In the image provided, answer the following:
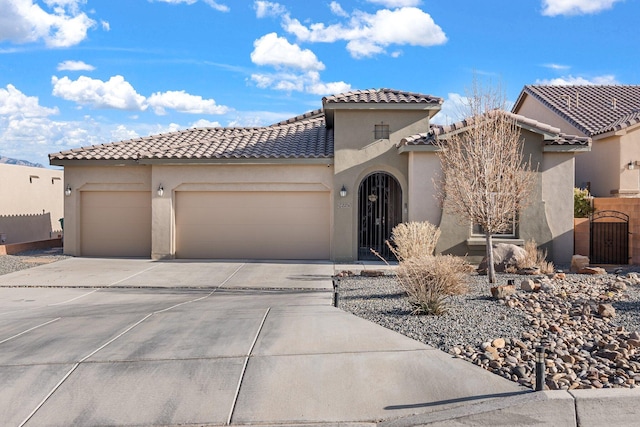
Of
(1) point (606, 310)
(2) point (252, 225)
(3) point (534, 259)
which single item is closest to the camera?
(1) point (606, 310)

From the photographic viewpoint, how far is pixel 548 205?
18.2m

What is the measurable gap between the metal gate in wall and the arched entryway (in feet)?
19.6

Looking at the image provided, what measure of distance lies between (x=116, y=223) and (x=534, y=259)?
13.1 meters

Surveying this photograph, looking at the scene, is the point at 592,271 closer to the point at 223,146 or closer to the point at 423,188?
the point at 423,188

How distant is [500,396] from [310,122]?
1871cm

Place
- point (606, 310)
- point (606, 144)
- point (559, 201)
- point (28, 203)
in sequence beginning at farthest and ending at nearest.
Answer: point (28, 203)
point (606, 144)
point (559, 201)
point (606, 310)

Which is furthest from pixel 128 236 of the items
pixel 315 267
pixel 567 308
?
pixel 567 308

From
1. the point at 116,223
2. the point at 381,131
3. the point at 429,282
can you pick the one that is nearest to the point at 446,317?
the point at 429,282

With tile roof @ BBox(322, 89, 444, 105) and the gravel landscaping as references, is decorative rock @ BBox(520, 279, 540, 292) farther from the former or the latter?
tile roof @ BBox(322, 89, 444, 105)

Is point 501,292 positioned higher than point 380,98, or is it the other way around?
point 380,98

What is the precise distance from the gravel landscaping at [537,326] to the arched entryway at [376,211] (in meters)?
6.27

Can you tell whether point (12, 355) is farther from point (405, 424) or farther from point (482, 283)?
point (482, 283)

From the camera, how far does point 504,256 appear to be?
51.6ft

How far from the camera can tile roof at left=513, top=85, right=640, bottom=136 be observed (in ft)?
78.8
